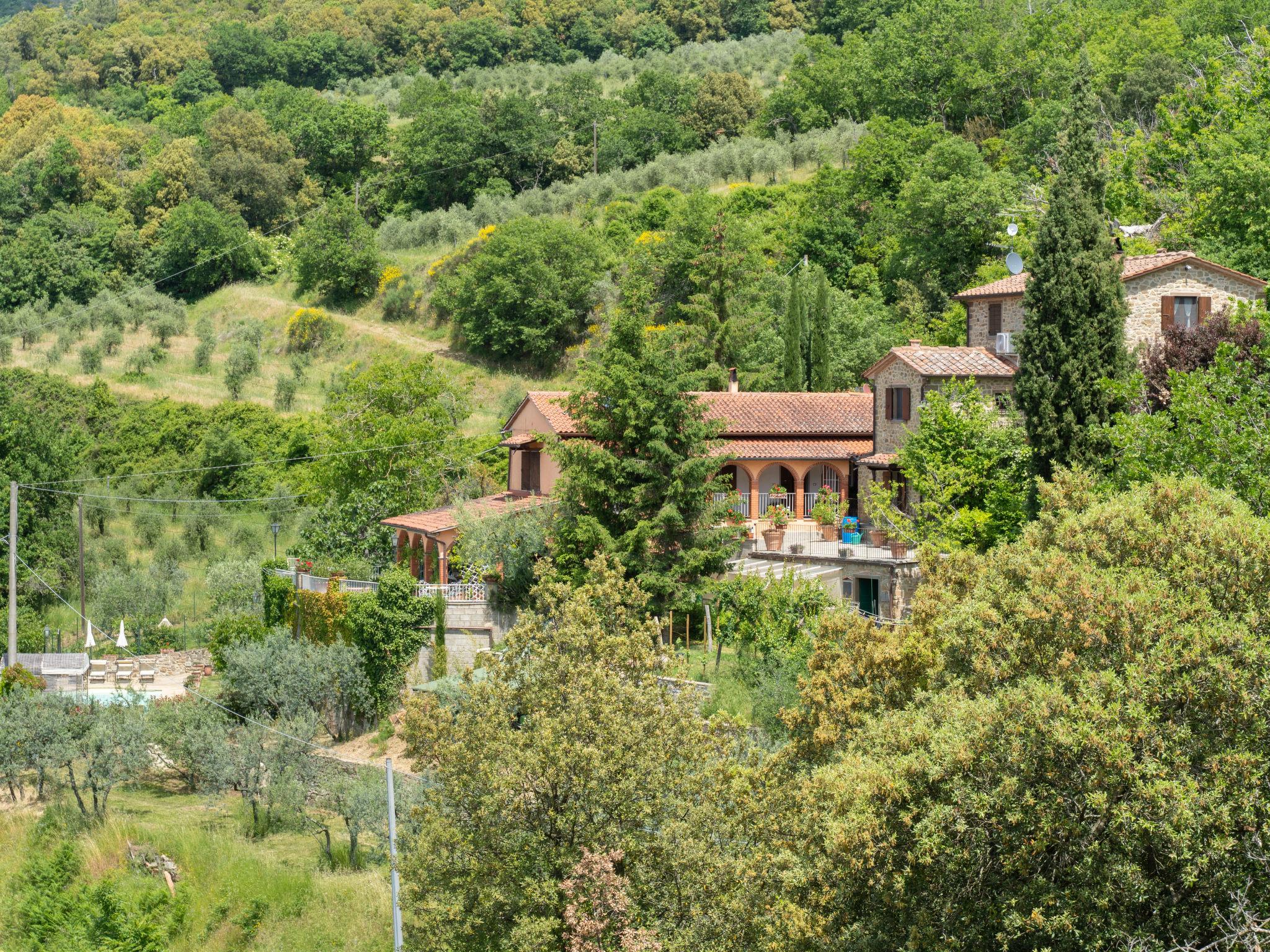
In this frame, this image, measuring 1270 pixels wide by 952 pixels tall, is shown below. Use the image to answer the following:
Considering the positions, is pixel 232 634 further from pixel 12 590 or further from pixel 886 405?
pixel 886 405

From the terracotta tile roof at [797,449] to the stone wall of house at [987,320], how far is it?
13.5 feet

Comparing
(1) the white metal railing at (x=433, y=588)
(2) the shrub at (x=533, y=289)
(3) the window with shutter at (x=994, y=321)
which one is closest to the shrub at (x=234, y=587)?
(1) the white metal railing at (x=433, y=588)

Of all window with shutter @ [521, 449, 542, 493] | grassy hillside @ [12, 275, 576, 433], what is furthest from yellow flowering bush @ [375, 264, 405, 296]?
window with shutter @ [521, 449, 542, 493]

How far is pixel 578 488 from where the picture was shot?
32.2 meters

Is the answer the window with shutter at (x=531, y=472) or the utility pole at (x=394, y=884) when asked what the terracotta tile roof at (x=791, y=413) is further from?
the utility pole at (x=394, y=884)

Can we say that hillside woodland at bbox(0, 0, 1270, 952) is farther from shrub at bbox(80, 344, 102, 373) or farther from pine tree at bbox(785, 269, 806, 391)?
shrub at bbox(80, 344, 102, 373)

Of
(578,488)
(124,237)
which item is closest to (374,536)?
(578,488)

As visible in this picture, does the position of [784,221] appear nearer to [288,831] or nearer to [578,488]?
[578,488]

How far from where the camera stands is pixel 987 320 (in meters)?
38.5

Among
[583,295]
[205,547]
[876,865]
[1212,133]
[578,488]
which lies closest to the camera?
[876,865]

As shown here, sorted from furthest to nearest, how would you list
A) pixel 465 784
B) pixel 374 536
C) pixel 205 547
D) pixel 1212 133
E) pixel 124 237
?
pixel 124 237
pixel 205 547
pixel 1212 133
pixel 374 536
pixel 465 784

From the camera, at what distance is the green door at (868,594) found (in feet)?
108

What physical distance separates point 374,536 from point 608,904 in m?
26.8

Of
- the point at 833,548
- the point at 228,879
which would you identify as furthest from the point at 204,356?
the point at 228,879
